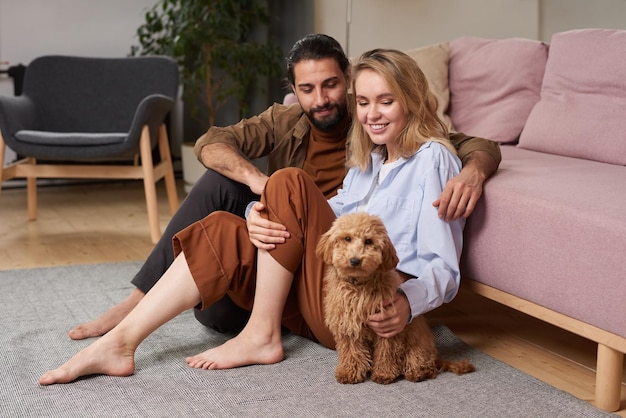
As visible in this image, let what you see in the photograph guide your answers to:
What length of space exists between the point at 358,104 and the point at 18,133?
83.8 inches

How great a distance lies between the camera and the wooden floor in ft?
7.10

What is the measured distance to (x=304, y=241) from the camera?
1.94m

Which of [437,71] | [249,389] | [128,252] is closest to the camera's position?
[249,389]

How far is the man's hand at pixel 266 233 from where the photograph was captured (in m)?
1.91

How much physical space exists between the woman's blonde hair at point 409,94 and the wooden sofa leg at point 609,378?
1.95ft

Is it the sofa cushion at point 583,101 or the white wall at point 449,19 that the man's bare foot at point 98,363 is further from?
the white wall at point 449,19

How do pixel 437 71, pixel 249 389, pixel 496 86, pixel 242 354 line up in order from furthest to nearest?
pixel 437 71, pixel 496 86, pixel 242 354, pixel 249 389

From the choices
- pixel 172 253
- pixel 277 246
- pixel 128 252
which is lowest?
pixel 128 252

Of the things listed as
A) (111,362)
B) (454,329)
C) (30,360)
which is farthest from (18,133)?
(454,329)

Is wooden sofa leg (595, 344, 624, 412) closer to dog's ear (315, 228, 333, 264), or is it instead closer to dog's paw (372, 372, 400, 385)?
dog's paw (372, 372, 400, 385)

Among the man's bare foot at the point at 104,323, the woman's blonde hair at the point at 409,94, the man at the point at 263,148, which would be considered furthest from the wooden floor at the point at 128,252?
the man's bare foot at the point at 104,323

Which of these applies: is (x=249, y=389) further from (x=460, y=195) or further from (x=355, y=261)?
(x=460, y=195)

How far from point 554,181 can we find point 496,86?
3.37 feet

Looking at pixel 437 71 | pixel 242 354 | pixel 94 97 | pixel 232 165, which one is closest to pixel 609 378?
pixel 242 354
